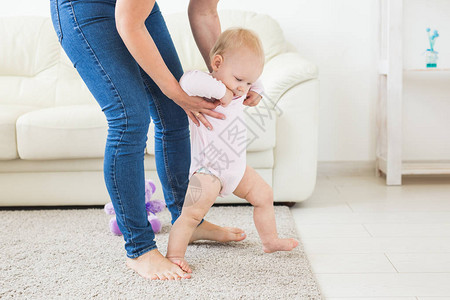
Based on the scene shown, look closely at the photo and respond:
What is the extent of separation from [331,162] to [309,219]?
36.3 inches

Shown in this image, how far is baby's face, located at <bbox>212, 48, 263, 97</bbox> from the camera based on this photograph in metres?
1.28

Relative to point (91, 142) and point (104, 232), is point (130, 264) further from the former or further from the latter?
point (91, 142)

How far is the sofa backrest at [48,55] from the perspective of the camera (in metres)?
2.62

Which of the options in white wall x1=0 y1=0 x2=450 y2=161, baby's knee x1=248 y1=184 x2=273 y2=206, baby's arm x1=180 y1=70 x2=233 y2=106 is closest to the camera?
baby's arm x1=180 y1=70 x2=233 y2=106

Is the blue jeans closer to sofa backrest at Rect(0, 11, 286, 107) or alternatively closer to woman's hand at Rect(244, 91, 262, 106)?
woman's hand at Rect(244, 91, 262, 106)

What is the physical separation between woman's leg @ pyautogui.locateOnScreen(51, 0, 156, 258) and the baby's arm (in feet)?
0.37

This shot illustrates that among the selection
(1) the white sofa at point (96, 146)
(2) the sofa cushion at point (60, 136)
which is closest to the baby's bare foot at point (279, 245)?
(1) the white sofa at point (96, 146)

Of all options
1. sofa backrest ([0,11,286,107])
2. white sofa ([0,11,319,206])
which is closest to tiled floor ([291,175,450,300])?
white sofa ([0,11,319,206])

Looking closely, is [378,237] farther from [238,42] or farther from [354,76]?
[354,76]

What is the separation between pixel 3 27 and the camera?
2.71m

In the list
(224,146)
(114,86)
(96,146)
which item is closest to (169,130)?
(224,146)

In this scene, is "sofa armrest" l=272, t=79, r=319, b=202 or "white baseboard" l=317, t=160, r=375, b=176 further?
"white baseboard" l=317, t=160, r=375, b=176

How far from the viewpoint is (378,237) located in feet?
5.70

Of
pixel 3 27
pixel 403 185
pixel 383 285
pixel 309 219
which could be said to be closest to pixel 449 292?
pixel 383 285
